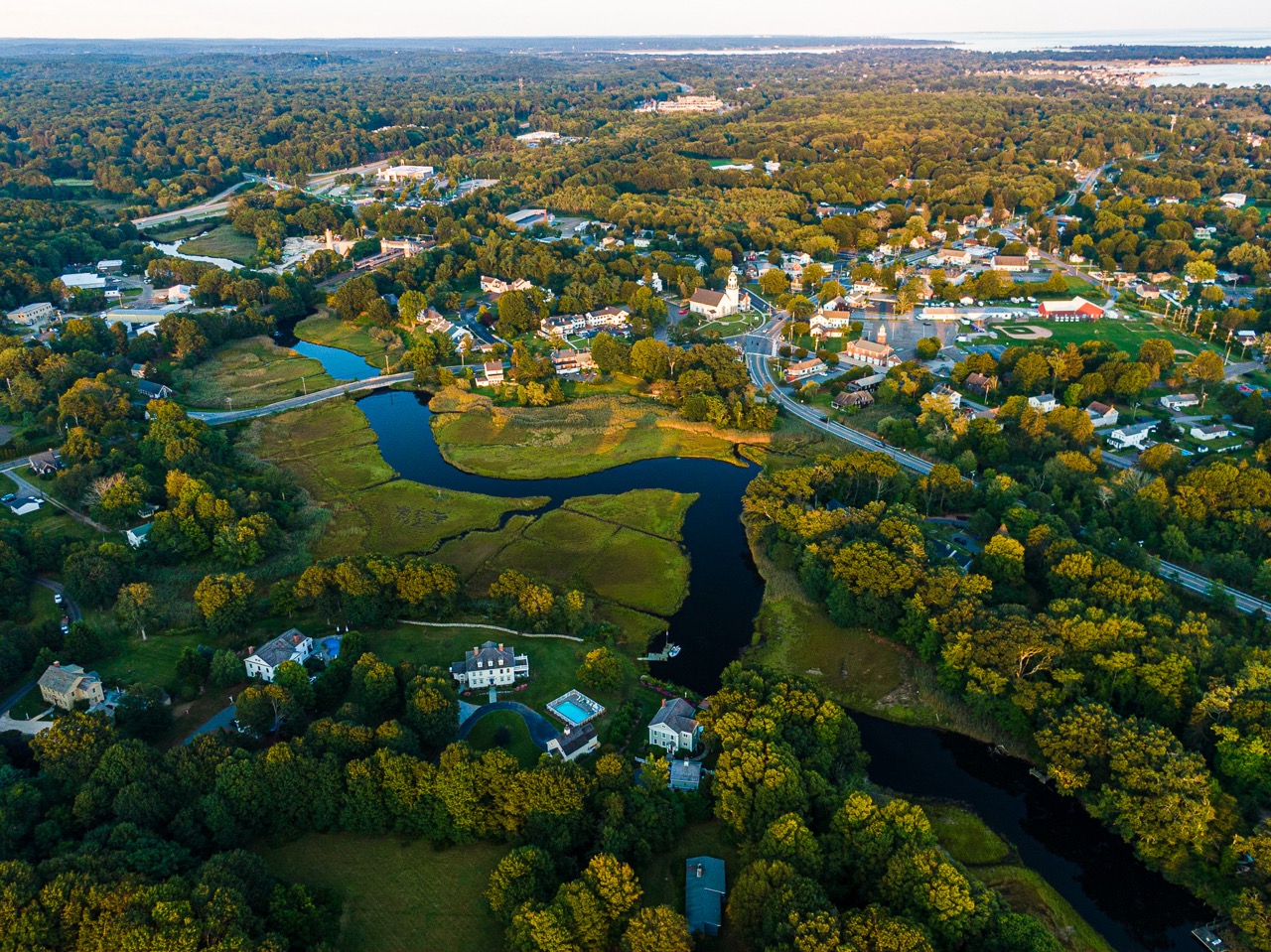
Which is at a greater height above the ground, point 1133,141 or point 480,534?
point 1133,141

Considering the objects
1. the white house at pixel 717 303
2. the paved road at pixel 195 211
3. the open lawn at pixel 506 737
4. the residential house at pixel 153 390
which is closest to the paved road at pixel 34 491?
the residential house at pixel 153 390

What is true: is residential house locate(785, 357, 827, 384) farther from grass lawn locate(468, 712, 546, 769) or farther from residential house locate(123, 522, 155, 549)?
residential house locate(123, 522, 155, 549)

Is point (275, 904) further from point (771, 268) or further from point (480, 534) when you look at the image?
point (771, 268)

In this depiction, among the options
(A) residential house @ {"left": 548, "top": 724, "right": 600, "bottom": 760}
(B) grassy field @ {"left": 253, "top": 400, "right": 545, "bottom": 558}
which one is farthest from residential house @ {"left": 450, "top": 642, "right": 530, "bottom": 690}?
(B) grassy field @ {"left": 253, "top": 400, "right": 545, "bottom": 558}

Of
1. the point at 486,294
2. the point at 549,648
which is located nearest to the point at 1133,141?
the point at 486,294

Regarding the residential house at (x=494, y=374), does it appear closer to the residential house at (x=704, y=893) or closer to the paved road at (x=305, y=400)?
the paved road at (x=305, y=400)

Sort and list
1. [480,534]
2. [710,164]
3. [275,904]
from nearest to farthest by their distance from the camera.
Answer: [275,904] < [480,534] < [710,164]
